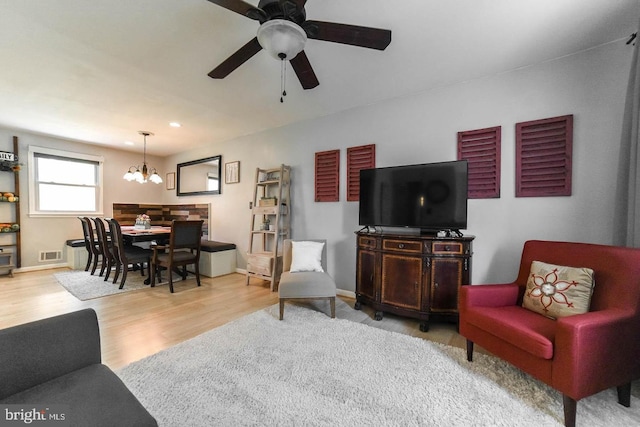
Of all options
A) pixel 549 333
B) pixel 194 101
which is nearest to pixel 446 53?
pixel 549 333

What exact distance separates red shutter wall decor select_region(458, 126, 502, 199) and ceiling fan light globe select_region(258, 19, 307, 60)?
2.09 meters

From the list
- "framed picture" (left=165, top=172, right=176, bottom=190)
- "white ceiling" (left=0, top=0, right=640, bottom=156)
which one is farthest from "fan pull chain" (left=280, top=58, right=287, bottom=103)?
"framed picture" (left=165, top=172, right=176, bottom=190)

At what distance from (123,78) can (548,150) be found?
13.9ft

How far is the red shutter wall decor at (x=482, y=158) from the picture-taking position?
257 centimetres

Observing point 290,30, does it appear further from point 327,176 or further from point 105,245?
point 105,245

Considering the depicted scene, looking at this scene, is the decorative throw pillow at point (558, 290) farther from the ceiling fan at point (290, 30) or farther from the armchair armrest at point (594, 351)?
the ceiling fan at point (290, 30)

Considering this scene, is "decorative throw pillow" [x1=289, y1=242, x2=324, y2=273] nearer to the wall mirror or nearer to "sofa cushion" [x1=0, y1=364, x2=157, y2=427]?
"sofa cushion" [x1=0, y1=364, x2=157, y2=427]

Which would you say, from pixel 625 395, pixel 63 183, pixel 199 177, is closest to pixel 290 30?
pixel 625 395

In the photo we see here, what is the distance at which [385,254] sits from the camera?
2.72m

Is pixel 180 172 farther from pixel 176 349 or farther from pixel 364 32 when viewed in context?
pixel 364 32

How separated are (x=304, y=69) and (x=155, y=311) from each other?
294 cm

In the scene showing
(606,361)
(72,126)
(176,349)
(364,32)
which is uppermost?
(72,126)

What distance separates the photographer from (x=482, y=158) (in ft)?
8.71

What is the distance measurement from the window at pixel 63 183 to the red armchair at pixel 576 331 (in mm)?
6865
